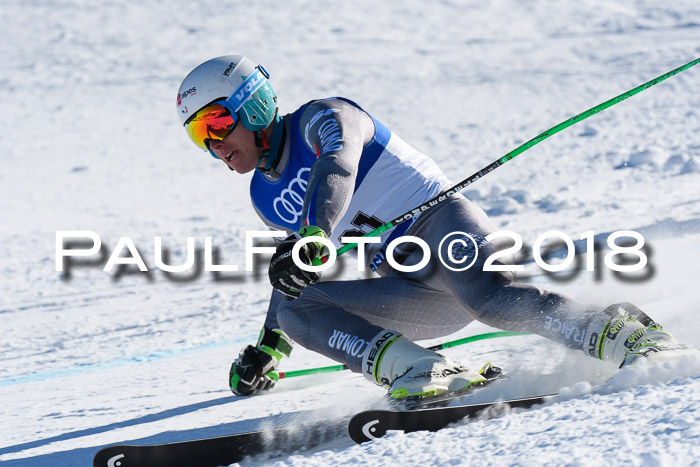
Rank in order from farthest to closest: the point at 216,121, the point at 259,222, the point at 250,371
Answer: the point at 259,222 < the point at 250,371 < the point at 216,121

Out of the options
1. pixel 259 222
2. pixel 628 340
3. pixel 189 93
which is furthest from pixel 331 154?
pixel 259 222

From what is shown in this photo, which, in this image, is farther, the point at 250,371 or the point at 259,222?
the point at 259,222

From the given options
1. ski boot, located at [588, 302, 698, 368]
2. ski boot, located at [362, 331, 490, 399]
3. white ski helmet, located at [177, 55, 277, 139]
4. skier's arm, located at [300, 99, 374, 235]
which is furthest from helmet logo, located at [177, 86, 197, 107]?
ski boot, located at [588, 302, 698, 368]

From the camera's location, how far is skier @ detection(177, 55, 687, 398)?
8.86 feet

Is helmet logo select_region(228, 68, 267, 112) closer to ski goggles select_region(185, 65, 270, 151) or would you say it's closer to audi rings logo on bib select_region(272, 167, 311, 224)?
ski goggles select_region(185, 65, 270, 151)

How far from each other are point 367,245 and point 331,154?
0.62m

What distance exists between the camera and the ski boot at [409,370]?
264cm

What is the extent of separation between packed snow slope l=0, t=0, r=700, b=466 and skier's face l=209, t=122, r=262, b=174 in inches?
36.3

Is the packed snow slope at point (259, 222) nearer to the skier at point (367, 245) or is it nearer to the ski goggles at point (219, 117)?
the skier at point (367, 245)

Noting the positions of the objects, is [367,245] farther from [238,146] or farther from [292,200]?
[238,146]

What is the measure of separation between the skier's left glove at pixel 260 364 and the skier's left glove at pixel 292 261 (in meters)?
0.98

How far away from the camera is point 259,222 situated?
7445 millimetres

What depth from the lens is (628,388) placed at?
2.36m

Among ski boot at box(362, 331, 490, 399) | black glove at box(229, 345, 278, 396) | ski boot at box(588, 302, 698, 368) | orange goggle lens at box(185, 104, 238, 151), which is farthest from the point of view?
black glove at box(229, 345, 278, 396)
